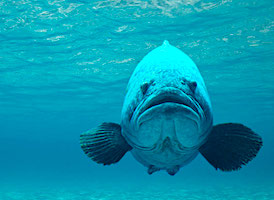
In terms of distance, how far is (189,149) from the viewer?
3219 mm

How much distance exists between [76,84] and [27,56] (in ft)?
24.6

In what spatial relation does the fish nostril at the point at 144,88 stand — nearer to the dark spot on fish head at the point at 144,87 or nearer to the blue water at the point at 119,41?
the dark spot on fish head at the point at 144,87

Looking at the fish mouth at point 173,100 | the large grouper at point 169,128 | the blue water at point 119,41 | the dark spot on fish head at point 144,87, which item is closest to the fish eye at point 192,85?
the large grouper at point 169,128

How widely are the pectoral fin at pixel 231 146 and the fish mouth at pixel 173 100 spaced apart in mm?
860

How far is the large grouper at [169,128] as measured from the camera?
264cm

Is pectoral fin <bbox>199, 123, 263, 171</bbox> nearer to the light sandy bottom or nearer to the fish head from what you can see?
the fish head

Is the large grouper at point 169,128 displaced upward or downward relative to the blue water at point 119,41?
downward

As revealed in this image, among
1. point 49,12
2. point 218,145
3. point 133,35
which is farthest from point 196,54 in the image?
point 218,145

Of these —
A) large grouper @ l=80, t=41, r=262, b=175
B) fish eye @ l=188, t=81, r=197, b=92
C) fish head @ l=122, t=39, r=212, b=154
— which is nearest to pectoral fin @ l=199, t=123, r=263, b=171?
large grouper @ l=80, t=41, r=262, b=175

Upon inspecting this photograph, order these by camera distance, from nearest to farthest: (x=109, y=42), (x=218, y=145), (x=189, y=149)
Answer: (x=189, y=149), (x=218, y=145), (x=109, y=42)

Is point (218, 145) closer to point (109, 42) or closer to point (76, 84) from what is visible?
point (109, 42)

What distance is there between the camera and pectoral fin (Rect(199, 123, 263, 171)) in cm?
333

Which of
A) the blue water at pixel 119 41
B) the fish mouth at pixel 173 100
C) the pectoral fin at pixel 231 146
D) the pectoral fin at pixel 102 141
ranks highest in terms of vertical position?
the blue water at pixel 119 41

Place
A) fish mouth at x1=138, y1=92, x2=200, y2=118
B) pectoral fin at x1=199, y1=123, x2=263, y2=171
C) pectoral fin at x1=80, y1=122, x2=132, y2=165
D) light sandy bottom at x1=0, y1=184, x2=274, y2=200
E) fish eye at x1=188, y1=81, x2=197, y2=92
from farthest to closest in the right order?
light sandy bottom at x1=0, y1=184, x2=274, y2=200, pectoral fin at x1=80, y1=122, x2=132, y2=165, pectoral fin at x1=199, y1=123, x2=263, y2=171, fish eye at x1=188, y1=81, x2=197, y2=92, fish mouth at x1=138, y1=92, x2=200, y2=118
